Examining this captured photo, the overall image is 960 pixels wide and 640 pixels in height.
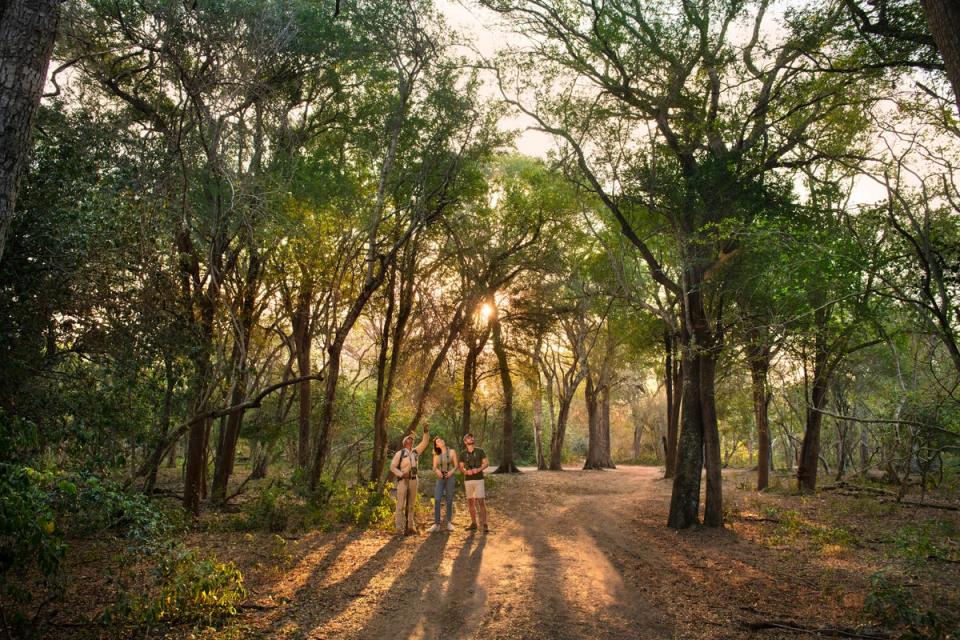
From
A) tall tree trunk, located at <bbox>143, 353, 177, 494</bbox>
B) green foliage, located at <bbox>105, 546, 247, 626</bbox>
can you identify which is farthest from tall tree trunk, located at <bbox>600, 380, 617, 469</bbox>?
green foliage, located at <bbox>105, 546, 247, 626</bbox>

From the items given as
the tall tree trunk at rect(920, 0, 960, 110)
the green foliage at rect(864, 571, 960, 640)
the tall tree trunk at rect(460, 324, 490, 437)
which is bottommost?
the green foliage at rect(864, 571, 960, 640)

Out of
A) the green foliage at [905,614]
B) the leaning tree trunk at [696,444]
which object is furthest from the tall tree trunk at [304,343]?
the green foliage at [905,614]

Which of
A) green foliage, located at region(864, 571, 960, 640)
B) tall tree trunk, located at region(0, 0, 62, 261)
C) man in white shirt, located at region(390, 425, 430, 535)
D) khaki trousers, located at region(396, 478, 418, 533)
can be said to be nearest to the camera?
tall tree trunk, located at region(0, 0, 62, 261)

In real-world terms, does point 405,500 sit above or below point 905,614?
above

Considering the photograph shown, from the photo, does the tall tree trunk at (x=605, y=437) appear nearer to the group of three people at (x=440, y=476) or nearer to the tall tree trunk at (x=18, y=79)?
the group of three people at (x=440, y=476)

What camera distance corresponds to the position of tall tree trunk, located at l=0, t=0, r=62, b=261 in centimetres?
469

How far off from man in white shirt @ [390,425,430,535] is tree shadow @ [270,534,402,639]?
128 cm

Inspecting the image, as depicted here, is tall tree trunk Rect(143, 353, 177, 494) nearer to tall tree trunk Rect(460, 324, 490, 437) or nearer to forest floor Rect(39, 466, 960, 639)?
forest floor Rect(39, 466, 960, 639)

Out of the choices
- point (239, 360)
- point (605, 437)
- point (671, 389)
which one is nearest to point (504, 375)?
point (671, 389)

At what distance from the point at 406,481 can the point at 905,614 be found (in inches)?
300

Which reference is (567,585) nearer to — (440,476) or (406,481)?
(440,476)

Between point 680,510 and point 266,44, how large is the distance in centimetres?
1173

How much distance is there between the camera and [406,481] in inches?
437

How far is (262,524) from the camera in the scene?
432 inches
